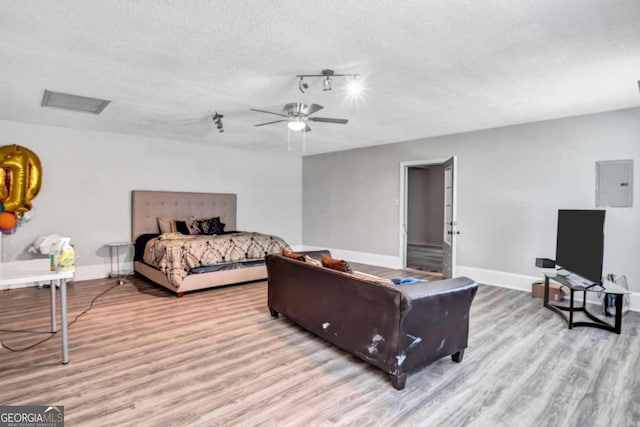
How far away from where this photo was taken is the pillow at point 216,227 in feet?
20.4

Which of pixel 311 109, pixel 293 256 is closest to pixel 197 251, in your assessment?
pixel 293 256

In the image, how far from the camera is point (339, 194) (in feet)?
25.1

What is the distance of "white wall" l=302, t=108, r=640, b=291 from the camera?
4.20 metres

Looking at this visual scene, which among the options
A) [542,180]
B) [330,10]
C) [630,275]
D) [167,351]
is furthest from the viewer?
[542,180]

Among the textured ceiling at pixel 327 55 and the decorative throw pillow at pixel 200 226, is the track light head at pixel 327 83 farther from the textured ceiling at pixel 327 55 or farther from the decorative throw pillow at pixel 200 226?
the decorative throw pillow at pixel 200 226

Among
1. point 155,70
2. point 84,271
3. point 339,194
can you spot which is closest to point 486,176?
point 339,194

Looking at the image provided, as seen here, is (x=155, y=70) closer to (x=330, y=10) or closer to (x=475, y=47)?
(x=330, y=10)

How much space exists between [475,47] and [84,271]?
615 centimetres

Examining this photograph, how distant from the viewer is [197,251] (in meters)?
4.68

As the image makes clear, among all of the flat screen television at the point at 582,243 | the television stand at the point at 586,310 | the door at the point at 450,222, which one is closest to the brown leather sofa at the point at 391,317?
the television stand at the point at 586,310

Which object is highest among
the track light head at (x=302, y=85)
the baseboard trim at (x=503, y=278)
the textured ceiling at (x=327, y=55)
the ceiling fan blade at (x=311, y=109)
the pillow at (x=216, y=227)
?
the textured ceiling at (x=327, y=55)

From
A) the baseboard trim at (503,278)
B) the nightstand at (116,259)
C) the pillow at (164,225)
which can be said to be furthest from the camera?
the pillow at (164,225)

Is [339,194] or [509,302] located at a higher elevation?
[339,194]

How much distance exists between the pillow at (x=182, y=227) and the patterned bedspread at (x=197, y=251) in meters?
0.67
